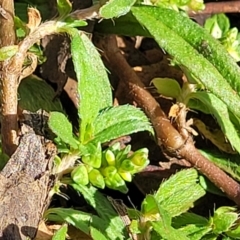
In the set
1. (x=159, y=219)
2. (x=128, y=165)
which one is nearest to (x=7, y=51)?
(x=128, y=165)

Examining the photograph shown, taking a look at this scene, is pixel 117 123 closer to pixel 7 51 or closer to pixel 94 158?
pixel 94 158

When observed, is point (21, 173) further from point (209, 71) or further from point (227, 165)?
→ point (227, 165)

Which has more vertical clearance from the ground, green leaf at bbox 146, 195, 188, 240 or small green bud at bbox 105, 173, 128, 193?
small green bud at bbox 105, 173, 128, 193

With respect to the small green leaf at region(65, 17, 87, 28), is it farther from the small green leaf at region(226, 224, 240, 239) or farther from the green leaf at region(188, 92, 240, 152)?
the small green leaf at region(226, 224, 240, 239)

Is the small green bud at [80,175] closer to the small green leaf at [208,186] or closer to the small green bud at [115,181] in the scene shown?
the small green bud at [115,181]

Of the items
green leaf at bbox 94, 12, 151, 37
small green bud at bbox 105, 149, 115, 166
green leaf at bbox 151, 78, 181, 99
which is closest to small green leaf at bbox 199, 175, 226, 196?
green leaf at bbox 151, 78, 181, 99
